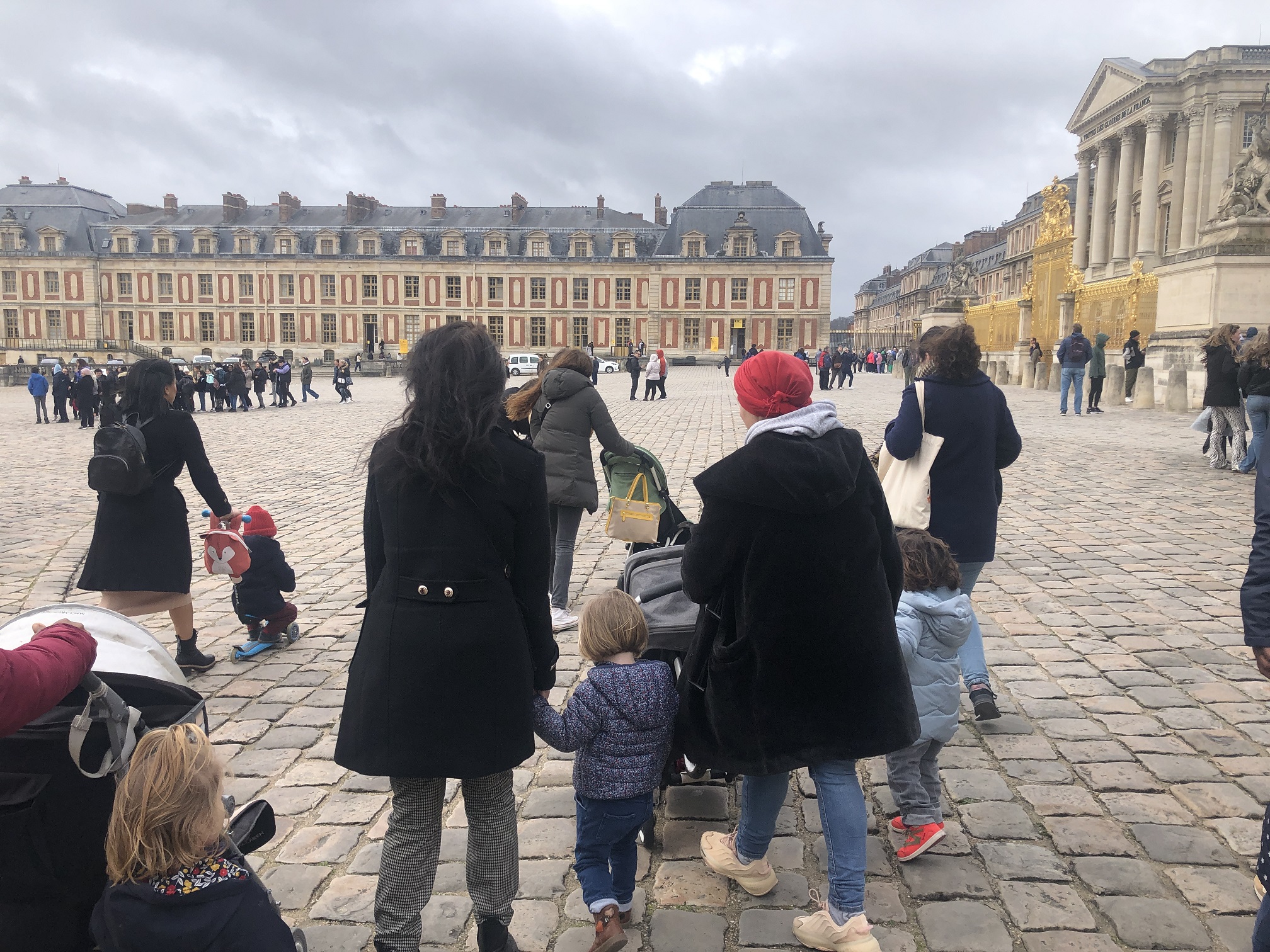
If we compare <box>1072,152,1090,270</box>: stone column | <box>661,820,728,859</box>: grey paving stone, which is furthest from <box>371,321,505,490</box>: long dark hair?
<box>1072,152,1090,270</box>: stone column

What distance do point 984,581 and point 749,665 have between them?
463 centimetres

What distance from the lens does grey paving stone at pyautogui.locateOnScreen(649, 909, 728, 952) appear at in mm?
2711

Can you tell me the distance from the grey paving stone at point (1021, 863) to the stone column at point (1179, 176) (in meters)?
45.3

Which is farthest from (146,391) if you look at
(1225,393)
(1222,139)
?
(1222,139)

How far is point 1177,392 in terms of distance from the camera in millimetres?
18891

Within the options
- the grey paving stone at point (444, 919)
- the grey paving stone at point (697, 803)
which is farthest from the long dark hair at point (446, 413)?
the grey paving stone at point (697, 803)

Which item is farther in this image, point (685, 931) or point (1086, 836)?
point (1086, 836)

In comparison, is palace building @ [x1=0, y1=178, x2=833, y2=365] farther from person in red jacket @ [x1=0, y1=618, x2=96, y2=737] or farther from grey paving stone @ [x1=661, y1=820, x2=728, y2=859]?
person in red jacket @ [x1=0, y1=618, x2=96, y2=737]

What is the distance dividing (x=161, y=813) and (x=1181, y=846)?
10.1 ft

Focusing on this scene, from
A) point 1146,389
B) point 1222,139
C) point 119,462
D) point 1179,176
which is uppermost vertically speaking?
point 1222,139

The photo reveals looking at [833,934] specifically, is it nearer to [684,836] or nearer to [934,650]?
[684,836]

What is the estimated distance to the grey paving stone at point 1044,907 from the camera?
2783mm

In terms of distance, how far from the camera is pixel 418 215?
6831 centimetres

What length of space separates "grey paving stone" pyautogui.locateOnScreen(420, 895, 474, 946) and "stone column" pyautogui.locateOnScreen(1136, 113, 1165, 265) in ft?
151
